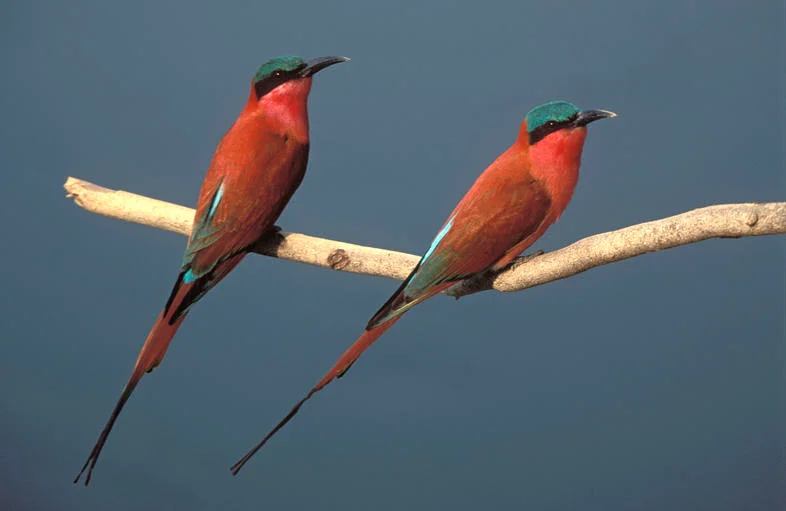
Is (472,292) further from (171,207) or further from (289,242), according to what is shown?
(171,207)

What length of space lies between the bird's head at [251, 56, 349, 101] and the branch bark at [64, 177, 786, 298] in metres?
0.33

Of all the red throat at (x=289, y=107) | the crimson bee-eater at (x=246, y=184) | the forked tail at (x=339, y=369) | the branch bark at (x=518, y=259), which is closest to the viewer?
the branch bark at (x=518, y=259)

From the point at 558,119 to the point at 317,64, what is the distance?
0.54 meters

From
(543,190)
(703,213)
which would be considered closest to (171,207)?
(543,190)

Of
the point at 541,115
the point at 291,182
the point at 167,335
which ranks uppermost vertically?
the point at 541,115

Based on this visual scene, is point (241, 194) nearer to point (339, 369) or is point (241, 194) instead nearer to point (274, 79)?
point (274, 79)

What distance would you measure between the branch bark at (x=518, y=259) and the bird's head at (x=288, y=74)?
1.09 ft

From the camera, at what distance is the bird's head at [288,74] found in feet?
7.06

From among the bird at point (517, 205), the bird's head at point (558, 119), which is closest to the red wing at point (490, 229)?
the bird at point (517, 205)

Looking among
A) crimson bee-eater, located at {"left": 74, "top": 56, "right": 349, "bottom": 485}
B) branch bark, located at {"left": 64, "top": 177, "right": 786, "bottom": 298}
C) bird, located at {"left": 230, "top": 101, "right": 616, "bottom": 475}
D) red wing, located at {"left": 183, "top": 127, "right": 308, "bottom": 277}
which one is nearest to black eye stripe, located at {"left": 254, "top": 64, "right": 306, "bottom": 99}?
crimson bee-eater, located at {"left": 74, "top": 56, "right": 349, "bottom": 485}

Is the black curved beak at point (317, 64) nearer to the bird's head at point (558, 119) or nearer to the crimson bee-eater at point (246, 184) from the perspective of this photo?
the crimson bee-eater at point (246, 184)

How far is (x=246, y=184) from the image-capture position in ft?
6.92

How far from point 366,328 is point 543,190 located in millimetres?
474

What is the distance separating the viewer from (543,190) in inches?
80.4
